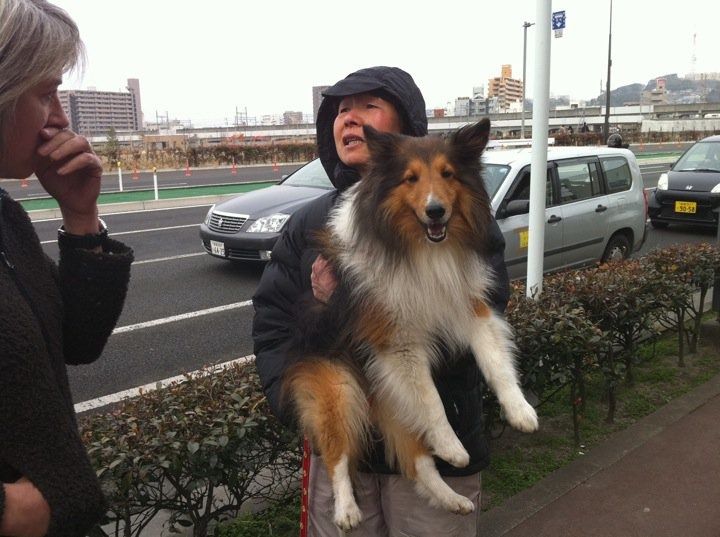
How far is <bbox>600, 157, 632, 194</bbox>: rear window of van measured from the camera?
8898 millimetres

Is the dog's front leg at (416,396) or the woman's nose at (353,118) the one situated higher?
the woman's nose at (353,118)

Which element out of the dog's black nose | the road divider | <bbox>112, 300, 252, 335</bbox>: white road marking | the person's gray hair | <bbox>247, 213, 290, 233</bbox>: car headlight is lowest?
Answer: <bbox>112, 300, 252, 335</bbox>: white road marking

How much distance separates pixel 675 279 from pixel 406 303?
12.8 ft

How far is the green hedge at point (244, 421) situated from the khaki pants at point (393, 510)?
1.97 feet

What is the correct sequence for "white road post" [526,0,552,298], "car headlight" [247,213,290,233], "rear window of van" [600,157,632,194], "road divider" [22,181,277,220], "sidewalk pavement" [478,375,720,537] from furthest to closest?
1. "road divider" [22,181,277,220]
2. "car headlight" [247,213,290,233]
3. "rear window of van" [600,157,632,194]
4. "white road post" [526,0,552,298]
5. "sidewalk pavement" [478,375,720,537]

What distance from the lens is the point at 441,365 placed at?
87.0 inches

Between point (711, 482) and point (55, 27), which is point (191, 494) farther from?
point (711, 482)

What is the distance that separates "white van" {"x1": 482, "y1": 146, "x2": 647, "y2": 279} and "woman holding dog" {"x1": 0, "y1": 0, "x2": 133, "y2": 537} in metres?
5.95

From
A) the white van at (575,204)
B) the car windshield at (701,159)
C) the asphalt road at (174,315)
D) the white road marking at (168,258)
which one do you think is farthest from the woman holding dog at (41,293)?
the car windshield at (701,159)

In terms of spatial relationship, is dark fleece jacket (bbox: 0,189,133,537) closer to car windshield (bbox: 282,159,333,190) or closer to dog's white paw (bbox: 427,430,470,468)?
dog's white paw (bbox: 427,430,470,468)

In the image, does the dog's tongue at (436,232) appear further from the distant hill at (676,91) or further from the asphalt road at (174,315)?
the distant hill at (676,91)

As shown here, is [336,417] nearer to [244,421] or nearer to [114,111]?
[244,421]

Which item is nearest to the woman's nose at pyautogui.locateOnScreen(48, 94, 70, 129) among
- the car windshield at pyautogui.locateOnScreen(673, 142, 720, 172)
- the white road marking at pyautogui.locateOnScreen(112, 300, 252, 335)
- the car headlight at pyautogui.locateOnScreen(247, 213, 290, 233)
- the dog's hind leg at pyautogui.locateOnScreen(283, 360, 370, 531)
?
the dog's hind leg at pyautogui.locateOnScreen(283, 360, 370, 531)

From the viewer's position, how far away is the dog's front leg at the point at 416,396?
2068 millimetres
